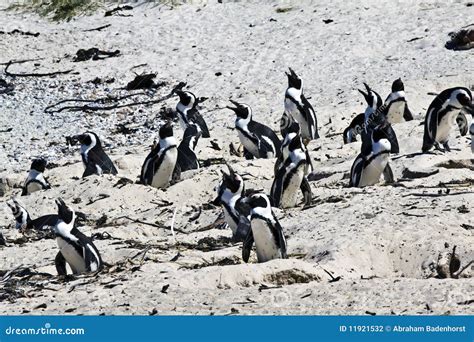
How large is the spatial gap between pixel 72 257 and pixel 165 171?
11.0 ft

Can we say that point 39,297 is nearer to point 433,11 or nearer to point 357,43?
point 357,43

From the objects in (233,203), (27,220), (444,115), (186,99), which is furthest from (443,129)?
(186,99)

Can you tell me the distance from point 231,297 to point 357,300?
22.7 inches

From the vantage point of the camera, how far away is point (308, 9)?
1526 centimetres

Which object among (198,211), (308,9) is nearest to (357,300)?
(198,211)

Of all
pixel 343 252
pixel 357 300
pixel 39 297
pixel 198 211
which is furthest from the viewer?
pixel 198 211

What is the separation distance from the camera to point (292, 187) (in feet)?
26.8

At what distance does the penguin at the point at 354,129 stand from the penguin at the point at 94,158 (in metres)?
2.18

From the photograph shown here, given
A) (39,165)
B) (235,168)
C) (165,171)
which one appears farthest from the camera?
(39,165)

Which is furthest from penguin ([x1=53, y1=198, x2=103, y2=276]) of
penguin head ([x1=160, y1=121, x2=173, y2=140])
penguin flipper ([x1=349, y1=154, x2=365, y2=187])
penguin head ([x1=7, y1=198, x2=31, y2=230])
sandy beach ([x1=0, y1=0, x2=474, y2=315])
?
penguin head ([x1=160, y1=121, x2=173, y2=140])

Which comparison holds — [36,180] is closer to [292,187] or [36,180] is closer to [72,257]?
[292,187]

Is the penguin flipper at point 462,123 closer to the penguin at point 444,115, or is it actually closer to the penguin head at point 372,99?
the penguin at point 444,115

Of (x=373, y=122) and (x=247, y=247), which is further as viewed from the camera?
(x=373, y=122)

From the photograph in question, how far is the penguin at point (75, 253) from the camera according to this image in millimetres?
6414
